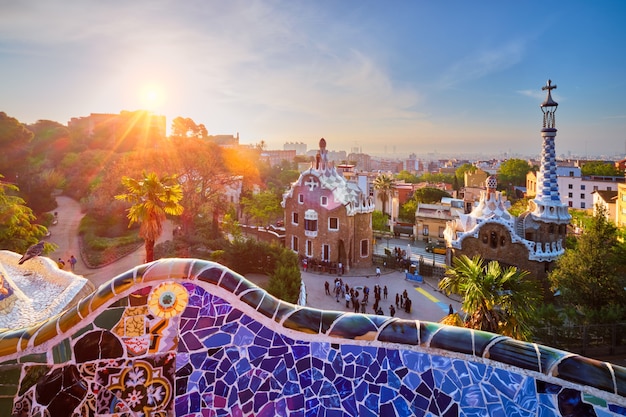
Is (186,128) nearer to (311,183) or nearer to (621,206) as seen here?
(311,183)

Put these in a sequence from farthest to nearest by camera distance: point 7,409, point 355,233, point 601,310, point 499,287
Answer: point 355,233, point 601,310, point 499,287, point 7,409

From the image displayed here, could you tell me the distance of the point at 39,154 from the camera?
161ft

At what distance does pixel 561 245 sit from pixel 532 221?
204cm

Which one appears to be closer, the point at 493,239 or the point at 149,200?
the point at 149,200

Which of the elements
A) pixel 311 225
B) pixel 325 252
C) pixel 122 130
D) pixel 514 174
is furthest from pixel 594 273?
pixel 514 174

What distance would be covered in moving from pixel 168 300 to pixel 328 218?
25.9m

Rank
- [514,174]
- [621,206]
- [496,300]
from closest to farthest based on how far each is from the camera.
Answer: [496,300], [621,206], [514,174]

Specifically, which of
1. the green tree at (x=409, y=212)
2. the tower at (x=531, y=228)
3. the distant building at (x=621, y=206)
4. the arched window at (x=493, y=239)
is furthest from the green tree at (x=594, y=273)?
the green tree at (x=409, y=212)

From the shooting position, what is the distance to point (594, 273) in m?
16.7

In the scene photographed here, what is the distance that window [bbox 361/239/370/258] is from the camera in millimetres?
30453

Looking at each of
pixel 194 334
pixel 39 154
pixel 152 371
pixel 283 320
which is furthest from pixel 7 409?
pixel 39 154

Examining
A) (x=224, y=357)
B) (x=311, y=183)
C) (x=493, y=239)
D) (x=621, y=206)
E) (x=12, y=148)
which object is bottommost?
(x=493, y=239)

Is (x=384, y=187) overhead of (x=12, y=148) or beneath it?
beneath

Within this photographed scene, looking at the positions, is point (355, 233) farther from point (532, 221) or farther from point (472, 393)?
point (472, 393)
